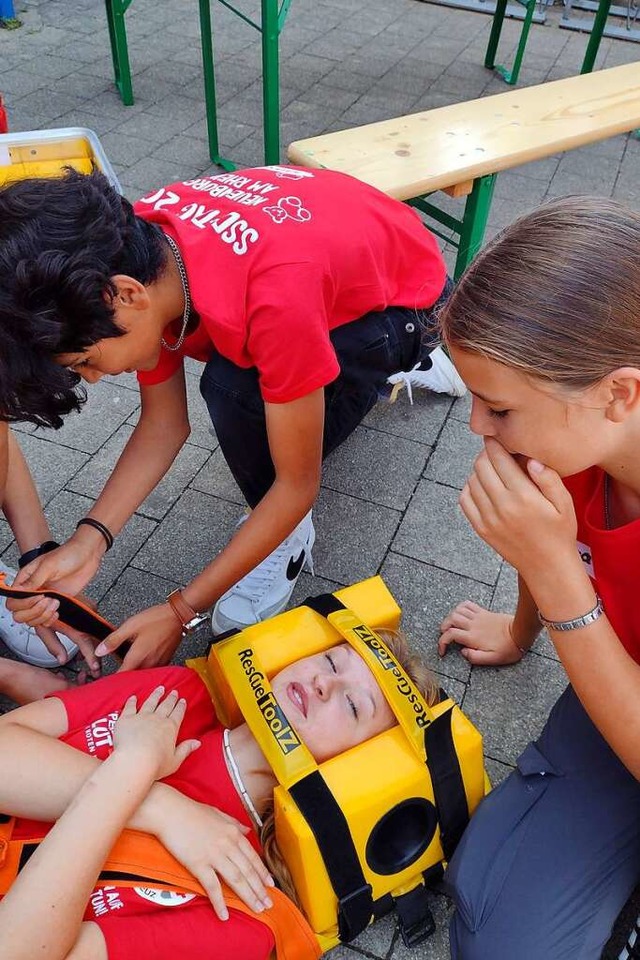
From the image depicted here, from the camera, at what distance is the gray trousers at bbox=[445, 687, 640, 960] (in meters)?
1.42

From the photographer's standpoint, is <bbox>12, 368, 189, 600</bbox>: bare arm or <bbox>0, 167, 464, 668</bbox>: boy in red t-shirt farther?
<bbox>12, 368, 189, 600</bbox>: bare arm

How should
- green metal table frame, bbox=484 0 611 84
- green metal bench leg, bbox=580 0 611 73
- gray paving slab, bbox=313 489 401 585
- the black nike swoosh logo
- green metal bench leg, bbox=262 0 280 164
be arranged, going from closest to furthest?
1. the black nike swoosh logo
2. gray paving slab, bbox=313 489 401 585
3. green metal bench leg, bbox=262 0 280 164
4. green metal bench leg, bbox=580 0 611 73
5. green metal table frame, bbox=484 0 611 84

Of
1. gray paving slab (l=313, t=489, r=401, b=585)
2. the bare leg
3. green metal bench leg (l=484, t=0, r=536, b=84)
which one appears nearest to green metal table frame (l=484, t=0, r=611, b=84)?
green metal bench leg (l=484, t=0, r=536, b=84)

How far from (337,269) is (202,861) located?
50.9 inches

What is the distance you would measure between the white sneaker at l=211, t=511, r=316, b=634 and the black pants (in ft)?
0.61

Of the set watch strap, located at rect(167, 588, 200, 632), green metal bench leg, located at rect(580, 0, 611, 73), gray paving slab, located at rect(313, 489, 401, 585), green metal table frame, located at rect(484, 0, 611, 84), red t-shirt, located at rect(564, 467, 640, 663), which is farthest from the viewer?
green metal table frame, located at rect(484, 0, 611, 84)

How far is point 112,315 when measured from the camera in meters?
1.39

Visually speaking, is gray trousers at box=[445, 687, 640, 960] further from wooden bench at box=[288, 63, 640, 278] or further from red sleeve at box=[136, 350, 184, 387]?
wooden bench at box=[288, 63, 640, 278]

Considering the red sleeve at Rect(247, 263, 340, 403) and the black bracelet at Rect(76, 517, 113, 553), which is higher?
the red sleeve at Rect(247, 263, 340, 403)

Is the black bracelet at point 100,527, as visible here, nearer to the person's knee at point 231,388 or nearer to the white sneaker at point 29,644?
the white sneaker at point 29,644

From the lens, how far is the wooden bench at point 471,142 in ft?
8.66

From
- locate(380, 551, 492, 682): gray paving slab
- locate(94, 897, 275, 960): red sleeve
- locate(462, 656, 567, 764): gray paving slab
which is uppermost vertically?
locate(94, 897, 275, 960): red sleeve

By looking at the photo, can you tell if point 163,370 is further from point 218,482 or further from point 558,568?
point 558,568

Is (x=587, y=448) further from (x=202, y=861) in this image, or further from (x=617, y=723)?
(x=202, y=861)
